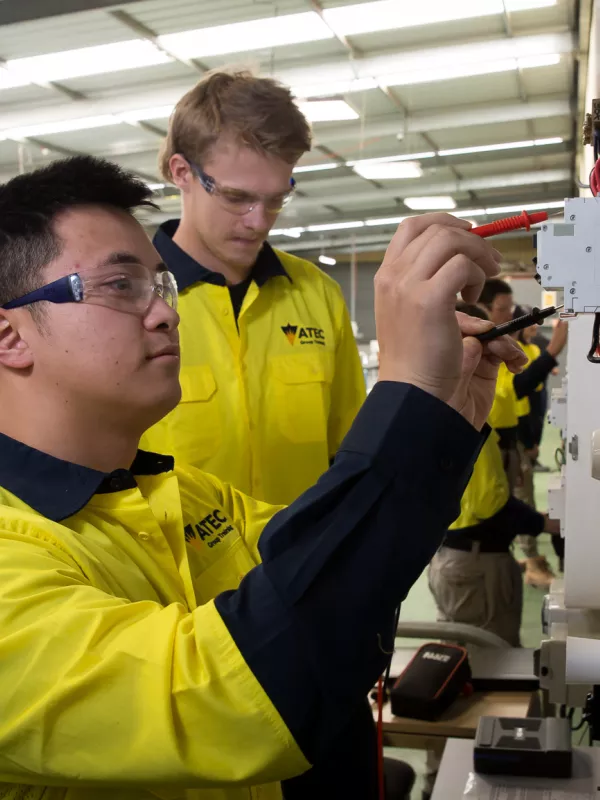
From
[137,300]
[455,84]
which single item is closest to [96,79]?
[455,84]

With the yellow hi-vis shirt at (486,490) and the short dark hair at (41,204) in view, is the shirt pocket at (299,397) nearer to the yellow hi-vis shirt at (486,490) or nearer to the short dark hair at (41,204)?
the short dark hair at (41,204)

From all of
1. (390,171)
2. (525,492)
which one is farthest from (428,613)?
(390,171)

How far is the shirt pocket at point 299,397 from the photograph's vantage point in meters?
1.77

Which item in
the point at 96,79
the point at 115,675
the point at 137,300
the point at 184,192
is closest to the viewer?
the point at 115,675

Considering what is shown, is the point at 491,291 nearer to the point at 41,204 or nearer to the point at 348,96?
the point at 348,96

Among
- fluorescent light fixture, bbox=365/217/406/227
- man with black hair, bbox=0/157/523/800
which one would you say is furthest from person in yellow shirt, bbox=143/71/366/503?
fluorescent light fixture, bbox=365/217/406/227

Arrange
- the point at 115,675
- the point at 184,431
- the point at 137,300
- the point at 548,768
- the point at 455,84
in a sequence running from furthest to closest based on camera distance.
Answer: the point at 455,84 < the point at 184,431 < the point at 548,768 < the point at 137,300 < the point at 115,675

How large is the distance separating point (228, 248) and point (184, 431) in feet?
1.40

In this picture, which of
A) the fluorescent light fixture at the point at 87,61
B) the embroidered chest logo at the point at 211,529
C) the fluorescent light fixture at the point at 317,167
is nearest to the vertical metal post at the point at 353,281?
the fluorescent light fixture at the point at 317,167

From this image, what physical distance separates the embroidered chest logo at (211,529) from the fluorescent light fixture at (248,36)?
3717mm

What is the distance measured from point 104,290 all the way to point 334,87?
473 cm

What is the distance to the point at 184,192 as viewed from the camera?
179 centimetres

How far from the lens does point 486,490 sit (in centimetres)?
277

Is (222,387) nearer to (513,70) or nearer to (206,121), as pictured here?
(206,121)
